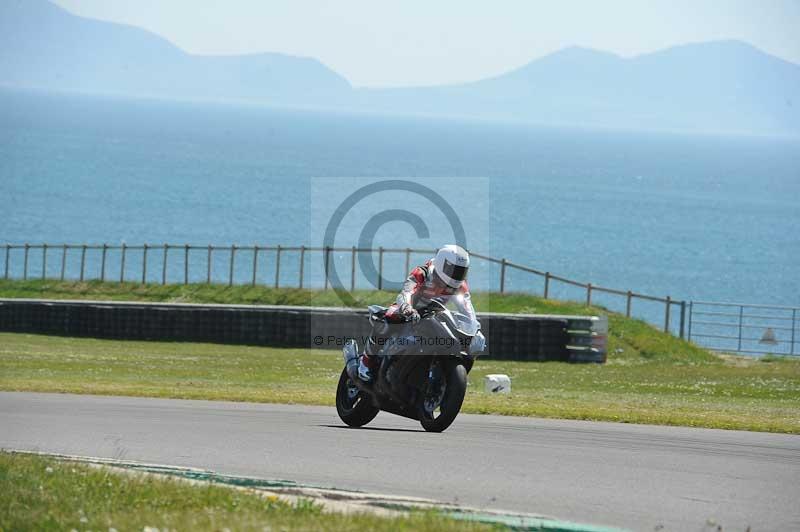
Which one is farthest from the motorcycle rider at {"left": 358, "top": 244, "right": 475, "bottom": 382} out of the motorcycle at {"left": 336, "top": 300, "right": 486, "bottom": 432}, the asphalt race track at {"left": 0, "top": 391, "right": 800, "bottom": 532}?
the asphalt race track at {"left": 0, "top": 391, "right": 800, "bottom": 532}

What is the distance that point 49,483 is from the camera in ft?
30.0

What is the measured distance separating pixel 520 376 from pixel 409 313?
13.4 meters

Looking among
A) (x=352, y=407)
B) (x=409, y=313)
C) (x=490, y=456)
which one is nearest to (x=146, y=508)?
(x=490, y=456)

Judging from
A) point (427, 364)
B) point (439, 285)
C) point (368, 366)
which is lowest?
point (368, 366)

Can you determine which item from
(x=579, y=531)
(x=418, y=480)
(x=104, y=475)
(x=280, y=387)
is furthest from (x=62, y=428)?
(x=280, y=387)

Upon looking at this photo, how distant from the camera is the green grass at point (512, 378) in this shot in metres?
17.2

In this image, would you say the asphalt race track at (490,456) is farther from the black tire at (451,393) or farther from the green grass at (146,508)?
the green grass at (146,508)

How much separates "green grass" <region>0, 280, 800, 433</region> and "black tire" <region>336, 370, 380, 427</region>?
2.75 metres

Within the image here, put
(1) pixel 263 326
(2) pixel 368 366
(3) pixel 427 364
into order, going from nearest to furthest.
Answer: (3) pixel 427 364 < (2) pixel 368 366 < (1) pixel 263 326

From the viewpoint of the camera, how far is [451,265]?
1252cm

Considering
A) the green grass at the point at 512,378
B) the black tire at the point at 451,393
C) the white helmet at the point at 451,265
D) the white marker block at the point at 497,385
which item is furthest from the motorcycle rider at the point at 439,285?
the white marker block at the point at 497,385

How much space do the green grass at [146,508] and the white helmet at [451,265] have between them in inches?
161

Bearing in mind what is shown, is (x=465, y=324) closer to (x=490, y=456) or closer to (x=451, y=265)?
(x=451, y=265)

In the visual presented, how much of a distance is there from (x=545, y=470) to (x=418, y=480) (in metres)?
1.17
